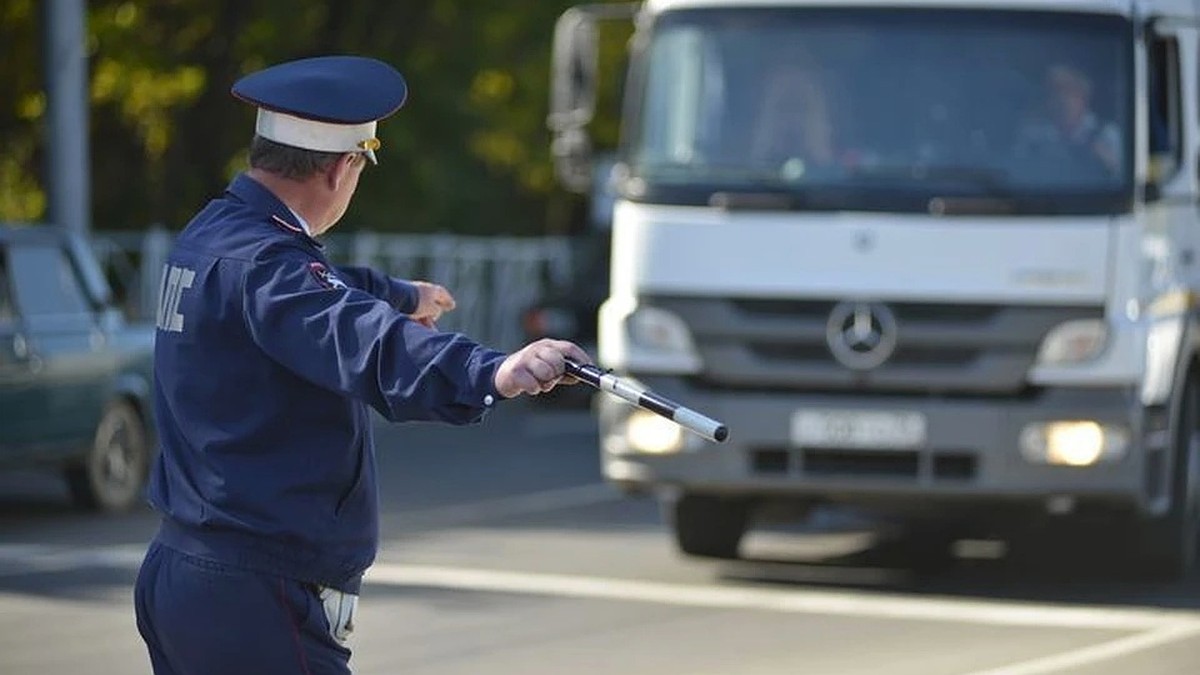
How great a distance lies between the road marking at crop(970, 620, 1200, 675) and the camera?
1062 cm

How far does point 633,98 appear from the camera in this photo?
13.6 meters

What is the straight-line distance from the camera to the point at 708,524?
46.6 feet

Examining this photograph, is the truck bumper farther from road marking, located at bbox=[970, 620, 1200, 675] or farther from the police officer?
the police officer

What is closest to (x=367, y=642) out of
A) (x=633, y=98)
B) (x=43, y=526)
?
(x=633, y=98)

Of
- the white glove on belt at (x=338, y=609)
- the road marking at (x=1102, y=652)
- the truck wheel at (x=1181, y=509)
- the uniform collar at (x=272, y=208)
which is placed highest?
the uniform collar at (x=272, y=208)

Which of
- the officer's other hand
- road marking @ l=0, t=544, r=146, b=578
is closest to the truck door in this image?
road marking @ l=0, t=544, r=146, b=578

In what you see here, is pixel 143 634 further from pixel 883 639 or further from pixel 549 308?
pixel 549 308

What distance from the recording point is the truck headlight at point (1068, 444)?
1283 centimetres

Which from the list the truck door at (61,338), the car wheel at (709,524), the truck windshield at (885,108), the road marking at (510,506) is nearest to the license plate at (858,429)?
the truck windshield at (885,108)

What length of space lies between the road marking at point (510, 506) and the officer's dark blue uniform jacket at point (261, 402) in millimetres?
11249

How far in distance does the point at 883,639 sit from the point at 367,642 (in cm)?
188

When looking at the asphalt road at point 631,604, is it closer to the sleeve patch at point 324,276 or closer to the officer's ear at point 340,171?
the officer's ear at point 340,171

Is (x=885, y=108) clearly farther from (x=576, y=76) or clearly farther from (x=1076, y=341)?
(x=576, y=76)

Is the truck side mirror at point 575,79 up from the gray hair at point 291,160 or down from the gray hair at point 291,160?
up
